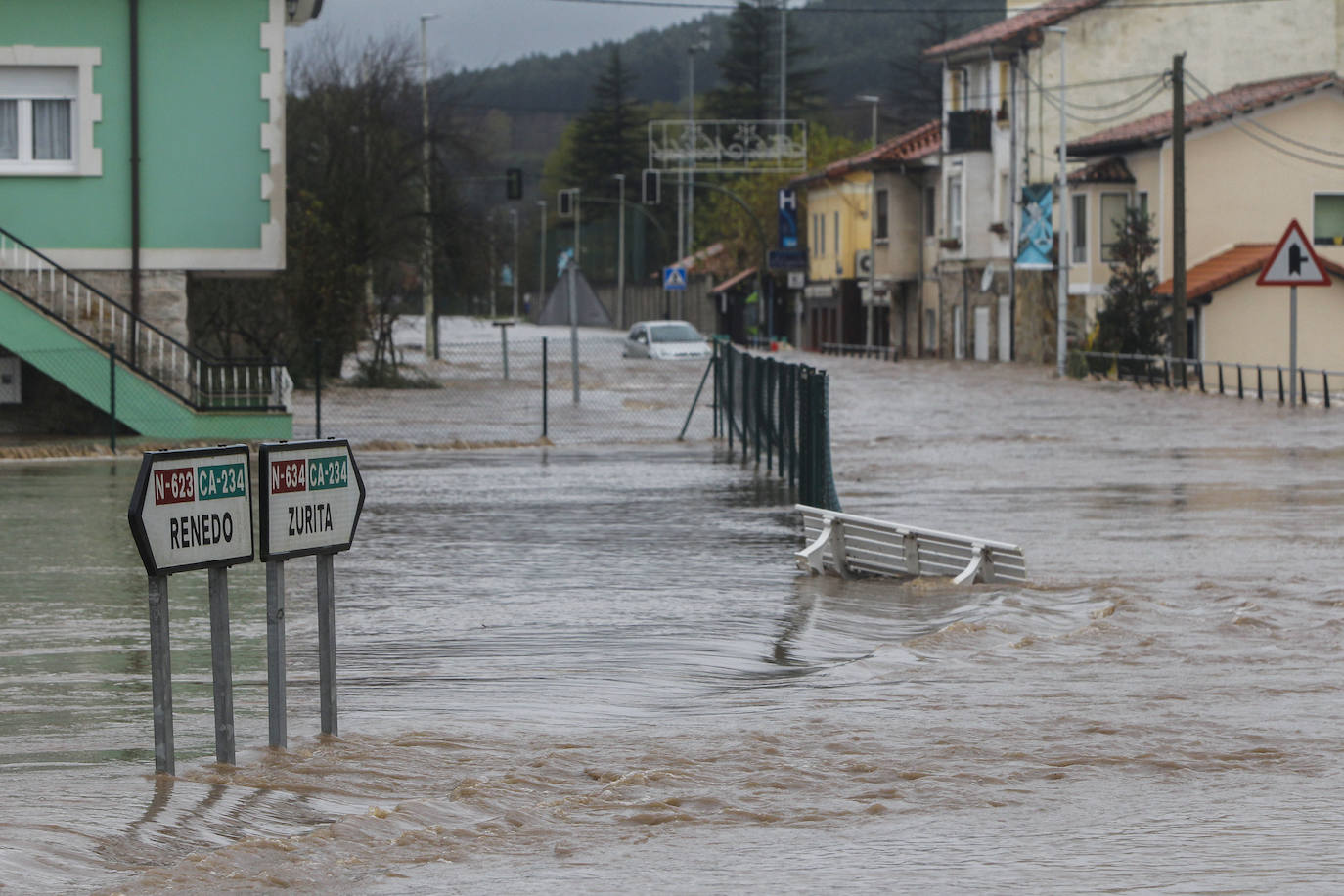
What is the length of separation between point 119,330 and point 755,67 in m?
108

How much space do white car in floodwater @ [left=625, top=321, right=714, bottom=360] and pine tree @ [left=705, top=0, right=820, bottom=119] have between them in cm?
6776

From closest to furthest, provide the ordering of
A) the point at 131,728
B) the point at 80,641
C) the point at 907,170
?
the point at 131,728, the point at 80,641, the point at 907,170

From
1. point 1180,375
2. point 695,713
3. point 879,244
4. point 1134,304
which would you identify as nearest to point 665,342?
point 879,244

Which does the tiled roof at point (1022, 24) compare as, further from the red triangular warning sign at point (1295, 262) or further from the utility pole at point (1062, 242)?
the red triangular warning sign at point (1295, 262)

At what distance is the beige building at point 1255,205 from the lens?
1954 inches

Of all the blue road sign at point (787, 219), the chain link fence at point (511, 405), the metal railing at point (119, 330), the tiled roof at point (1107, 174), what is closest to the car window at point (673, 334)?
the chain link fence at point (511, 405)

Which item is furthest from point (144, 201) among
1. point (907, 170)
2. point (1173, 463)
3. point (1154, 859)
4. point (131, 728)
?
point (907, 170)

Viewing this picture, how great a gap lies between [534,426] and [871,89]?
169 meters

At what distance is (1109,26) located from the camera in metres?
61.0

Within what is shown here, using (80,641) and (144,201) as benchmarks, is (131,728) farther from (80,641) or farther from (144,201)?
(144,201)

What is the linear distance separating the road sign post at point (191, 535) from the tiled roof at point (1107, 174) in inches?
2007

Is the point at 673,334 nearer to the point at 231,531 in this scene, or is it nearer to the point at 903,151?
the point at 903,151

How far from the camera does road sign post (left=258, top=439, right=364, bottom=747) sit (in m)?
7.25

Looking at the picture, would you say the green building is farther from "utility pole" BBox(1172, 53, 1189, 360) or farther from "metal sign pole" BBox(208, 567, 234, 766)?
"utility pole" BBox(1172, 53, 1189, 360)
